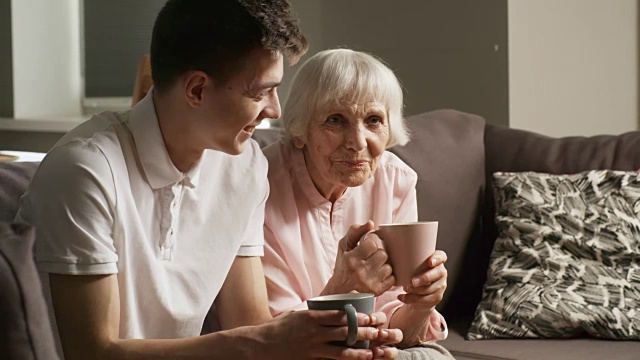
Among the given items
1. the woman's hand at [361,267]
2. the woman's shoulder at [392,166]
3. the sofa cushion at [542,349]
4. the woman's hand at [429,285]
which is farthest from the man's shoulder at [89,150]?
the sofa cushion at [542,349]

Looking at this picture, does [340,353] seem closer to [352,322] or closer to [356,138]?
[352,322]

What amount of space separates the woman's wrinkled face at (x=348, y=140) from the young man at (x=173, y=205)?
31 cm

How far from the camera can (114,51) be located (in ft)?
17.3

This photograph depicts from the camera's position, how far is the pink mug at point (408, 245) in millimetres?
1793

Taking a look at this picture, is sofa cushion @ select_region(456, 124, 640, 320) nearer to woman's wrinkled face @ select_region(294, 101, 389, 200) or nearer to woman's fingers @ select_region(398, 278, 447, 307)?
woman's wrinkled face @ select_region(294, 101, 389, 200)

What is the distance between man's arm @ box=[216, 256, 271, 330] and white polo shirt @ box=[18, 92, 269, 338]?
0.03 metres

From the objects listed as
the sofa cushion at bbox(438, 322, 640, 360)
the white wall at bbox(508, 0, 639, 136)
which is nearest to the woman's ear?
the sofa cushion at bbox(438, 322, 640, 360)

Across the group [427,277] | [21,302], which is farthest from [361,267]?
[21,302]

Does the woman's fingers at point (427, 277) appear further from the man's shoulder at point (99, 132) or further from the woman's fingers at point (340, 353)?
the man's shoulder at point (99, 132)

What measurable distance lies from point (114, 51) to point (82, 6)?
30cm

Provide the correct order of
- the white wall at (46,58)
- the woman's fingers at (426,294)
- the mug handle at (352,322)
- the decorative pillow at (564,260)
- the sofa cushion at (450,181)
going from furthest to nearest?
the white wall at (46,58) → the sofa cushion at (450,181) → the decorative pillow at (564,260) → the woman's fingers at (426,294) → the mug handle at (352,322)

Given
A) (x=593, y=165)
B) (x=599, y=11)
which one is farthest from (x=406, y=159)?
(x=599, y=11)

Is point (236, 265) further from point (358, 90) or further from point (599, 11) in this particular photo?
point (599, 11)

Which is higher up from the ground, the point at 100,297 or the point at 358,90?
the point at 358,90
